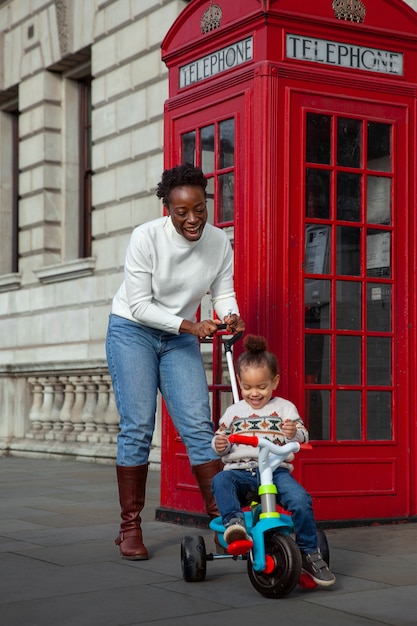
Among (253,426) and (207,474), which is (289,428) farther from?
(207,474)

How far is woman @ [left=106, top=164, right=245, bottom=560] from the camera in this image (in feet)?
17.0

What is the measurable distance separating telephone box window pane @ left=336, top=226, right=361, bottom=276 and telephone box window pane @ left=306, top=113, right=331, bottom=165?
0.39 m

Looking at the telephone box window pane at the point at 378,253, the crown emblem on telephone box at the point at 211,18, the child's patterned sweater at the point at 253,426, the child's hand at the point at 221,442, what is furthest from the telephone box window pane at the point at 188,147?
the child's hand at the point at 221,442

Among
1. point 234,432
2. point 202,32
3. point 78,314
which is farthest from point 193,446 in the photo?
point 78,314

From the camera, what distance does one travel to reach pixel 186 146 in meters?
6.57

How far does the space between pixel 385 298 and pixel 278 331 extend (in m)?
0.75

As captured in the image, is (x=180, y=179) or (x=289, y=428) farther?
(x=180, y=179)

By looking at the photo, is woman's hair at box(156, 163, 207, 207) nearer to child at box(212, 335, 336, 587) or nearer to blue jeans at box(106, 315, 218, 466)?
blue jeans at box(106, 315, 218, 466)

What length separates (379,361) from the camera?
6.39m

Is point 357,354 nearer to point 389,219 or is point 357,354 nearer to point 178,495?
point 389,219

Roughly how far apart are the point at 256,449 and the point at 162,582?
2.13 ft

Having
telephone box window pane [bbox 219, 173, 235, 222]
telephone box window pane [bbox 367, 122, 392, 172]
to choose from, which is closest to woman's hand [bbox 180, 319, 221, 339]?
telephone box window pane [bbox 219, 173, 235, 222]

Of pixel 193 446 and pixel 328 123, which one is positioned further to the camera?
pixel 328 123

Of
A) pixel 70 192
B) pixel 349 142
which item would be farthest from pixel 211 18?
pixel 70 192
